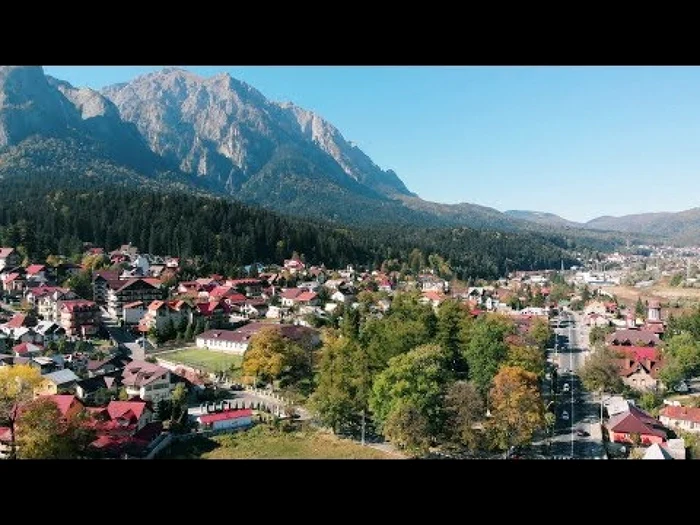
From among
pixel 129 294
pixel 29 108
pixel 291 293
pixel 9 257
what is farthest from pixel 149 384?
pixel 29 108

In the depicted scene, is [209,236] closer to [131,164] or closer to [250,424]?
[250,424]

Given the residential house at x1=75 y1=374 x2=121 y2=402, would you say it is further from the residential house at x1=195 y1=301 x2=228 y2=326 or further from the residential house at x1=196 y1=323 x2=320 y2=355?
the residential house at x1=195 y1=301 x2=228 y2=326

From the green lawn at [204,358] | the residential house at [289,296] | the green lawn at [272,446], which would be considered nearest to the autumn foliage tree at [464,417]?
the green lawn at [272,446]

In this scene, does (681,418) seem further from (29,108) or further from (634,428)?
(29,108)

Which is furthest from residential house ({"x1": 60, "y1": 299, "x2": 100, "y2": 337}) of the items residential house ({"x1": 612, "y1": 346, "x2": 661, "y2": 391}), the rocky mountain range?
the rocky mountain range
